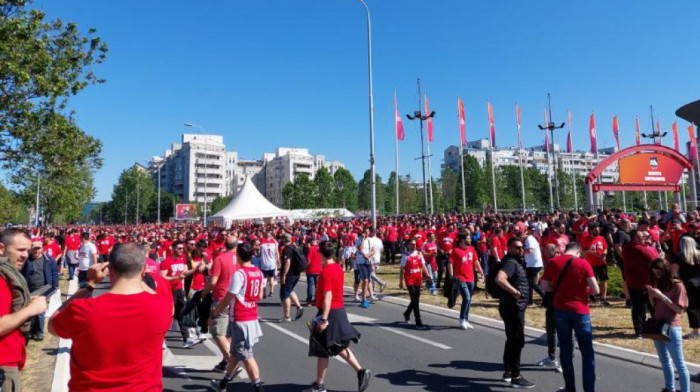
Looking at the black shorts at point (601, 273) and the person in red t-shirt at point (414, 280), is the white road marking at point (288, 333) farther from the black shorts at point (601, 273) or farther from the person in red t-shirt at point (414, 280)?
the black shorts at point (601, 273)

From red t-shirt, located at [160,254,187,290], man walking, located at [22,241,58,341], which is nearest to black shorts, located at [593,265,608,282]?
red t-shirt, located at [160,254,187,290]

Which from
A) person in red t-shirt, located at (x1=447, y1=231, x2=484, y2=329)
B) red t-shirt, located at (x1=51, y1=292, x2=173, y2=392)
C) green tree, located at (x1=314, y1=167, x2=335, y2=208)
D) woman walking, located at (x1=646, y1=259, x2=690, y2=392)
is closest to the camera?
red t-shirt, located at (x1=51, y1=292, x2=173, y2=392)

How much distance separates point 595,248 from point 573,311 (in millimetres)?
6533

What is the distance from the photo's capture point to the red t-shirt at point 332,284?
5.55m

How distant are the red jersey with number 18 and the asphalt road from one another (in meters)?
1.07

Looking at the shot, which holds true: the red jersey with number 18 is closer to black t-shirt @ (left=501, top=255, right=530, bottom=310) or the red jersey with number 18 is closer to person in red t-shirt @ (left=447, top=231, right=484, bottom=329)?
black t-shirt @ (left=501, top=255, right=530, bottom=310)

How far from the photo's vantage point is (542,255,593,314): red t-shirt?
5.36 m

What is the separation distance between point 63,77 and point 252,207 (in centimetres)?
2513

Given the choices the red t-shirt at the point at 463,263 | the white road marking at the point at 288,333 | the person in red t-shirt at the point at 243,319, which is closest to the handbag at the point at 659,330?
the red t-shirt at the point at 463,263

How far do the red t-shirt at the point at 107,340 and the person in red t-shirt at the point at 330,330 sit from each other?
299 cm

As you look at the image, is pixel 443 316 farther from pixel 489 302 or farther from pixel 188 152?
pixel 188 152

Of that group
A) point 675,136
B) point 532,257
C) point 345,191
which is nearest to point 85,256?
point 532,257

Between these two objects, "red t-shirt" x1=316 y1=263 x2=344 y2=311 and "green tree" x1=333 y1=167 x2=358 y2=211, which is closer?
"red t-shirt" x1=316 y1=263 x2=344 y2=311

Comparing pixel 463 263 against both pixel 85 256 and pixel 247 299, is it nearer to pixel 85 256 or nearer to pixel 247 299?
pixel 247 299
